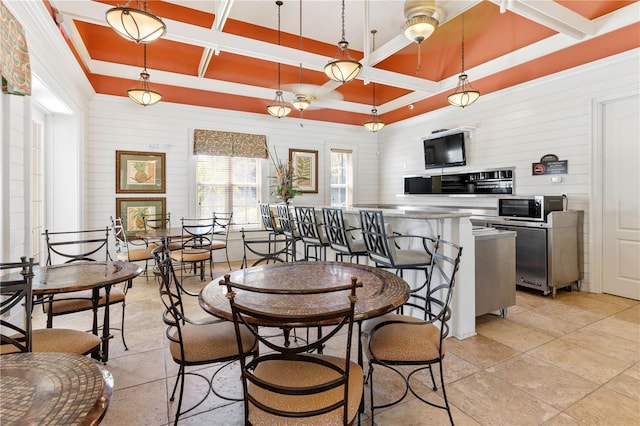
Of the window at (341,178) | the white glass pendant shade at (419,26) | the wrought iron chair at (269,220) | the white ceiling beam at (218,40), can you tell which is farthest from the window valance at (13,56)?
the window at (341,178)

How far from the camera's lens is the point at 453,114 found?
20.1 feet

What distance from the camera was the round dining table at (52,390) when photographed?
0.81m

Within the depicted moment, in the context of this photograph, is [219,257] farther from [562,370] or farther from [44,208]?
[562,370]

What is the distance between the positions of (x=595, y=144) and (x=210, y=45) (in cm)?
509

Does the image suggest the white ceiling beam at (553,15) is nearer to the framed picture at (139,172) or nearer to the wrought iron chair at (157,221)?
the framed picture at (139,172)

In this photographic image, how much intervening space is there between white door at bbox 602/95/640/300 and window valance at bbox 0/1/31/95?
6090 mm

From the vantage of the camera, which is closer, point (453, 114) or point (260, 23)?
point (260, 23)

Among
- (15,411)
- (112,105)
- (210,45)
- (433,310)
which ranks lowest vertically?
(433,310)

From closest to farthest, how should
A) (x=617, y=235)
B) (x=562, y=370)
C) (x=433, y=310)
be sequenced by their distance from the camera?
(x=562, y=370) → (x=433, y=310) → (x=617, y=235)

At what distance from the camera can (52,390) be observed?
922 mm

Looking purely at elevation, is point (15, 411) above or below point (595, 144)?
below

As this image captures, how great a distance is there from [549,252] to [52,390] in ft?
16.0

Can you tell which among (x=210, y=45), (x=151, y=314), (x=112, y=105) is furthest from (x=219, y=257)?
(x=210, y=45)

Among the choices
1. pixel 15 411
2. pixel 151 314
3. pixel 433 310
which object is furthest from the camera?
A: pixel 151 314
